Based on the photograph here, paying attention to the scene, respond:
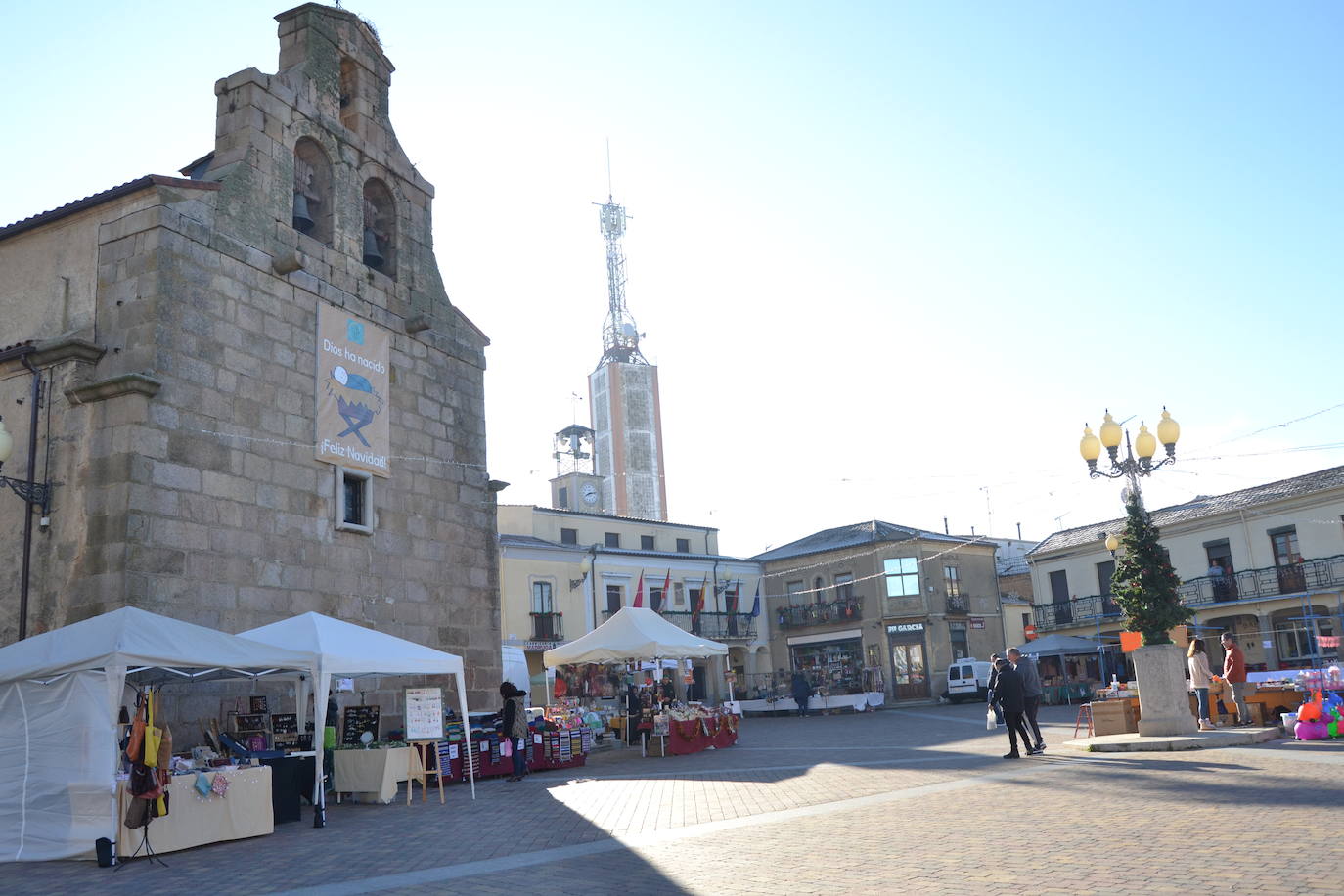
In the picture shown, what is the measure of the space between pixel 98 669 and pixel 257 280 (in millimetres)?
6765

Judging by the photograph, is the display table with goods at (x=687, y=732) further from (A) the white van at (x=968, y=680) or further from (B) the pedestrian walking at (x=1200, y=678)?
(A) the white van at (x=968, y=680)

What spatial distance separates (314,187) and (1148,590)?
13717 millimetres

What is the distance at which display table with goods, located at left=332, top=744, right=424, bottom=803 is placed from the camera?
42.8 ft

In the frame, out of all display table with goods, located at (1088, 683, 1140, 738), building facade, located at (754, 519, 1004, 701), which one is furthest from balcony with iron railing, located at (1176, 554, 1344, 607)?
display table with goods, located at (1088, 683, 1140, 738)

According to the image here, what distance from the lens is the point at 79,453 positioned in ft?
42.1

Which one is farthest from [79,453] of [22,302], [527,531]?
[527,531]

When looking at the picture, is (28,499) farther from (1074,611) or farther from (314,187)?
(1074,611)

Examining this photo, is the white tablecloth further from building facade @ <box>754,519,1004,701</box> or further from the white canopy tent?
the white canopy tent

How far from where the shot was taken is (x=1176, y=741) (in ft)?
43.2

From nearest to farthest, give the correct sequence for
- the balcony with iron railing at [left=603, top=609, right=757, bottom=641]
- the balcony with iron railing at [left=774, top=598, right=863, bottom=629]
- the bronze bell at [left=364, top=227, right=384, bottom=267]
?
the bronze bell at [left=364, top=227, right=384, bottom=267] < the balcony with iron railing at [left=603, top=609, right=757, bottom=641] < the balcony with iron railing at [left=774, top=598, right=863, bottom=629]

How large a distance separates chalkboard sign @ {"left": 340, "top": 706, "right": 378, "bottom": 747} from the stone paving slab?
969 centimetres

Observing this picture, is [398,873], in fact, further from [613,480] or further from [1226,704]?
[613,480]

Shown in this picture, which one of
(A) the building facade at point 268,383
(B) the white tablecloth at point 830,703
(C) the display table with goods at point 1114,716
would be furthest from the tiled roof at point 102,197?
(B) the white tablecloth at point 830,703

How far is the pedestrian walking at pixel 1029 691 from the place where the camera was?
560 inches
